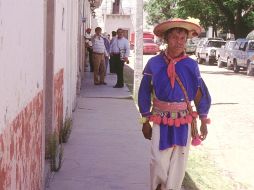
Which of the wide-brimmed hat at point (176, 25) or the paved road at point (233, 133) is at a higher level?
the wide-brimmed hat at point (176, 25)

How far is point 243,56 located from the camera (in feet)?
90.8

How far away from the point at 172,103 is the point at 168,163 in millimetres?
520

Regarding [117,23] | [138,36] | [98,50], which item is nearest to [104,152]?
[138,36]

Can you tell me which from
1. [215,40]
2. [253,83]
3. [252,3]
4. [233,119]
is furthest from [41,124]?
[215,40]

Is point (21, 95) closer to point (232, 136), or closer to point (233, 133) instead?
point (232, 136)

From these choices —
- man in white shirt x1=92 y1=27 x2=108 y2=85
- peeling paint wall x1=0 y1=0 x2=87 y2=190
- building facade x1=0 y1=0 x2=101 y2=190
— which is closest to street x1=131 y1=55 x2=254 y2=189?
building facade x1=0 y1=0 x2=101 y2=190

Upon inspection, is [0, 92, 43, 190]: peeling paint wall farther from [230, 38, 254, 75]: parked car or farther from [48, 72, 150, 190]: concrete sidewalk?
[230, 38, 254, 75]: parked car

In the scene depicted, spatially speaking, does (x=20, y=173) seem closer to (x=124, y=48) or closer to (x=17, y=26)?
(x=17, y=26)

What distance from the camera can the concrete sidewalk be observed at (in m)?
6.19

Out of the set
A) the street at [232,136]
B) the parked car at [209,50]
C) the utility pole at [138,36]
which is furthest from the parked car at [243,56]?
the utility pole at [138,36]

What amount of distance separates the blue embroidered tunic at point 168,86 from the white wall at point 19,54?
944 mm

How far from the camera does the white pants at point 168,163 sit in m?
4.70

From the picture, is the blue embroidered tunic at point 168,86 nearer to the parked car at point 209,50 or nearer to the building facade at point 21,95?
the building facade at point 21,95

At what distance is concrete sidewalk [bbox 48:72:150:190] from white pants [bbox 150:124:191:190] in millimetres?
1268
